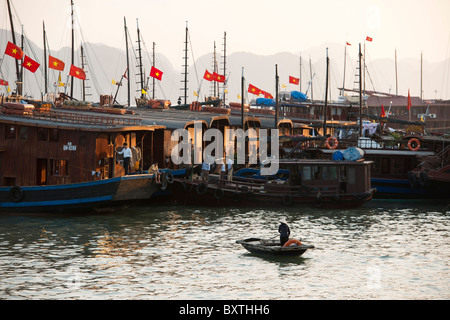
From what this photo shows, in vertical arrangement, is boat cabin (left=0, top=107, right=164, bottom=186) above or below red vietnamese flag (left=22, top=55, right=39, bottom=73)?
below

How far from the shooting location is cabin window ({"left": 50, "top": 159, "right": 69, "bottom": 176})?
28328 millimetres

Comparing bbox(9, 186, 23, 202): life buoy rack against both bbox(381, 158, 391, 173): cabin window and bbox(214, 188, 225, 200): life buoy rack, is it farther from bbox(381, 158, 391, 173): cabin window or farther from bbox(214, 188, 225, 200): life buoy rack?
bbox(381, 158, 391, 173): cabin window

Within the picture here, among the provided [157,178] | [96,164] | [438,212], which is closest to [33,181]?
[96,164]

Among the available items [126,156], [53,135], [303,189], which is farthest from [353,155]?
[53,135]

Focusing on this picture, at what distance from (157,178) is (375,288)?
1413 cm

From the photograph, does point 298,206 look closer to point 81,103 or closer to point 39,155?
point 39,155

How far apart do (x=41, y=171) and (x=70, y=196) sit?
2.49 m

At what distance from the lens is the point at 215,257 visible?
2052 centimetres

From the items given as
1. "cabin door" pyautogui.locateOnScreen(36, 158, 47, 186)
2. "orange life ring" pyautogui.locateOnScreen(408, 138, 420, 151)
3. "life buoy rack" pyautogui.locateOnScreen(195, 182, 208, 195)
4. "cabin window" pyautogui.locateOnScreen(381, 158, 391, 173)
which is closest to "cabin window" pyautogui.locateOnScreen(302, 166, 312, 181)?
"life buoy rack" pyautogui.locateOnScreen(195, 182, 208, 195)

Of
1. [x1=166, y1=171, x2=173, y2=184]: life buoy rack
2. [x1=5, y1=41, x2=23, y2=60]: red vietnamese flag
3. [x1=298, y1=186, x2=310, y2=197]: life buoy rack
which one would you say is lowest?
[x1=298, y1=186, x2=310, y2=197]: life buoy rack

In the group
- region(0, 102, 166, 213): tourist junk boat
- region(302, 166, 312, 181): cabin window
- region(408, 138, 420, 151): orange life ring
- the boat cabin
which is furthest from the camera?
region(408, 138, 420, 151): orange life ring

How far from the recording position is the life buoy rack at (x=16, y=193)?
27.6 meters

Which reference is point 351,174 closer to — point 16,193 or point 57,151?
point 57,151

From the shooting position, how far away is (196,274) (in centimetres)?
1831
